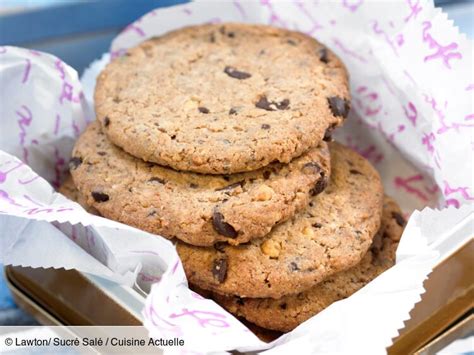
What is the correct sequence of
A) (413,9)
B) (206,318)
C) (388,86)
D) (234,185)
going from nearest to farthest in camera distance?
1. (206,318)
2. (234,185)
3. (413,9)
4. (388,86)

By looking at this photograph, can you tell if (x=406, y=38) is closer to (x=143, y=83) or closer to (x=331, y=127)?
(x=331, y=127)

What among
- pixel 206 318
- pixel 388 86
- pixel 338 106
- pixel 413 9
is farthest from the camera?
pixel 388 86

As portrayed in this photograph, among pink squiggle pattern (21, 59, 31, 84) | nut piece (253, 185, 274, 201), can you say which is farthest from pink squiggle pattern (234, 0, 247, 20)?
nut piece (253, 185, 274, 201)

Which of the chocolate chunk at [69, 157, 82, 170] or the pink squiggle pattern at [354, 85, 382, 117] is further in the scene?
the pink squiggle pattern at [354, 85, 382, 117]

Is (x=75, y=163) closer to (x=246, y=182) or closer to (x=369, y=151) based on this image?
(x=246, y=182)

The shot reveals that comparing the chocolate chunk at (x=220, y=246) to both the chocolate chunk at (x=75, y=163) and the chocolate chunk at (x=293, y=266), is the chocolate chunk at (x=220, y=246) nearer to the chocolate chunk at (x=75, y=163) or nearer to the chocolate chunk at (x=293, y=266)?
the chocolate chunk at (x=293, y=266)

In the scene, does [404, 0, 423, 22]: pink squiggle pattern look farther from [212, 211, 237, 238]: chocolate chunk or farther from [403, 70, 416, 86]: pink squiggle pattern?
[212, 211, 237, 238]: chocolate chunk

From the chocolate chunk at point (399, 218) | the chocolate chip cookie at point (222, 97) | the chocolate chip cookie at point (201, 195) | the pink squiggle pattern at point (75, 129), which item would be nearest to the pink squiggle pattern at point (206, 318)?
the chocolate chip cookie at point (201, 195)

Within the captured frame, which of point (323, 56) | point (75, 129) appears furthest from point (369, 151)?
point (75, 129)
